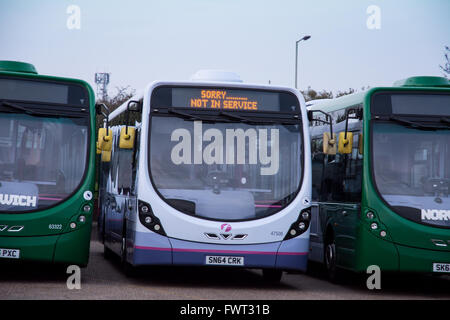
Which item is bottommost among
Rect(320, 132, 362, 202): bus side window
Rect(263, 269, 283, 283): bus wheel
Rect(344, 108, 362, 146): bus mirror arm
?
Rect(263, 269, 283, 283): bus wheel

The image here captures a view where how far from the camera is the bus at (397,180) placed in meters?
15.6

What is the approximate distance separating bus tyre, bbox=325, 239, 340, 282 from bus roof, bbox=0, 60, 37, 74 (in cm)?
602

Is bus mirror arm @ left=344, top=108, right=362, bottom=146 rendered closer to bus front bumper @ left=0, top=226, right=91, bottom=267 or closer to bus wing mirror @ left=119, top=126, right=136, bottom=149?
bus wing mirror @ left=119, top=126, right=136, bottom=149

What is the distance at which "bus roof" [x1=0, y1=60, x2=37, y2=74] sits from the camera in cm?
1684

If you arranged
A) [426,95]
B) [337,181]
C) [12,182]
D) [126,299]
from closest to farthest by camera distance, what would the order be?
[126,299] → [12,182] → [426,95] → [337,181]

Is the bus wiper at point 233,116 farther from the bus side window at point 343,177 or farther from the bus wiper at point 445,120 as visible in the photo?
the bus wiper at point 445,120

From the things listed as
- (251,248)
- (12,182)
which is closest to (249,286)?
(251,248)

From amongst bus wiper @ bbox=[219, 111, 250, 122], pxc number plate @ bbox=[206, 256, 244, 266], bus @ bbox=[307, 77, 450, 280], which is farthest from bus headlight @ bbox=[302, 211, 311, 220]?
bus wiper @ bbox=[219, 111, 250, 122]

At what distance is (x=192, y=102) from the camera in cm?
1594

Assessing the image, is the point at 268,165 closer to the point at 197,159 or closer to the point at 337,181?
the point at 197,159

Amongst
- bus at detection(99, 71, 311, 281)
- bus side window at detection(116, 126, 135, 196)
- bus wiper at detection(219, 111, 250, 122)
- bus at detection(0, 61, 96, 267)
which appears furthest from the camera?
bus side window at detection(116, 126, 135, 196)

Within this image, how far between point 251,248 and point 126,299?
288 cm

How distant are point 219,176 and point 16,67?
13.4 feet

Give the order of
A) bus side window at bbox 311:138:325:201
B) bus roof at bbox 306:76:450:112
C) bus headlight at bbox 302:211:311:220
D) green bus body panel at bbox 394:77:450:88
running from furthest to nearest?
bus side window at bbox 311:138:325:201, green bus body panel at bbox 394:77:450:88, bus roof at bbox 306:76:450:112, bus headlight at bbox 302:211:311:220
